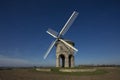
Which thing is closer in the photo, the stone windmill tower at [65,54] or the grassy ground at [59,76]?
the grassy ground at [59,76]

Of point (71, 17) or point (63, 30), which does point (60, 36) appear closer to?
point (63, 30)

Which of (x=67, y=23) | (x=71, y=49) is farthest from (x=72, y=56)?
(x=67, y=23)

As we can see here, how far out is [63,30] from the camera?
43375 millimetres

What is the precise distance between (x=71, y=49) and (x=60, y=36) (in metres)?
4.93

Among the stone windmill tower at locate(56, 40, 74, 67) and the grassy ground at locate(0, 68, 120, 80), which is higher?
the stone windmill tower at locate(56, 40, 74, 67)

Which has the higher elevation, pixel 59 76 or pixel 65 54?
pixel 65 54

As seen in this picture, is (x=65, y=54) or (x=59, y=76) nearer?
(x=59, y=76)

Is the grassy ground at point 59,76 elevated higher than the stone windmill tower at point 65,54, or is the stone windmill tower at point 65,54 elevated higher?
the stone windmill tower at point 65,54

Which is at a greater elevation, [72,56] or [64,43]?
[64,43]

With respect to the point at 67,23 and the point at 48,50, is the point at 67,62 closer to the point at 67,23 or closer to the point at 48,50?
the point at 48,50

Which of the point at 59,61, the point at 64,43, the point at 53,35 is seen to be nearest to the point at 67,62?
the point at 59,61

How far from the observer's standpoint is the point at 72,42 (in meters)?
44.8

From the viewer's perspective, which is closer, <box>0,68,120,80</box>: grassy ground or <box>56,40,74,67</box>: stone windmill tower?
<box>0,68,120,80</box>: grassy ground

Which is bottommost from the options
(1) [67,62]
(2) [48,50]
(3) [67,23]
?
(1) [67,62]
